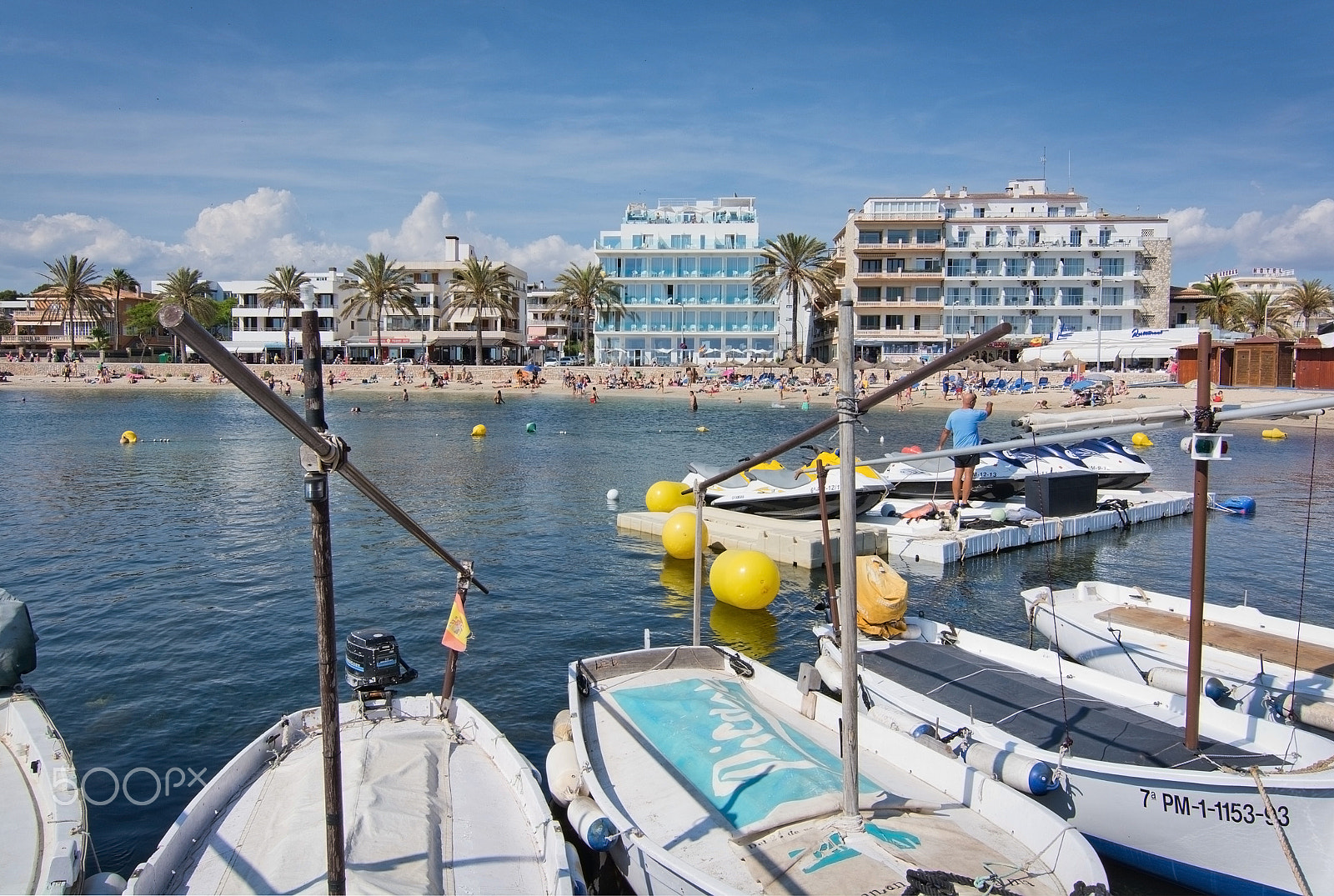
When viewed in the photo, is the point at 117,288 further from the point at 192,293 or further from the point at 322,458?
the point at 322,458

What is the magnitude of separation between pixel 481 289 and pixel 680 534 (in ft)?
250

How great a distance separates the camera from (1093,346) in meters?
72.2

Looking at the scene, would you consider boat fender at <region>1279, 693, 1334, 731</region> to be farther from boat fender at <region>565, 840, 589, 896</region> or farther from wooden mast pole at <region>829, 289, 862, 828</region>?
boat fender at <region>565, 840, 589, 896</region>

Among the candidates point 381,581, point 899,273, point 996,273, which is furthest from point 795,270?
point 381,581

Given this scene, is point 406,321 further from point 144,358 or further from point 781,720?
point 781,720

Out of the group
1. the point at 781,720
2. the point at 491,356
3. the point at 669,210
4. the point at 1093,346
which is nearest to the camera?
the point at 781,720

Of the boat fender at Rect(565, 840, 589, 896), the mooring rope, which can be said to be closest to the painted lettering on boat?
the boat fender at Rect(565, 840, 589, 896)

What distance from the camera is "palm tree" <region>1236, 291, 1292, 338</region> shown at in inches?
3487

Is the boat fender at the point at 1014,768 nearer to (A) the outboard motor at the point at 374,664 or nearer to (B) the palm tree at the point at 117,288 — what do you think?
(A) the outboard motor at the point at 374,664

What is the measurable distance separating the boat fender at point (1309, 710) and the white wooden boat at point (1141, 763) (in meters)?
0.50

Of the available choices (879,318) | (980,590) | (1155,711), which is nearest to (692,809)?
(1155,711)

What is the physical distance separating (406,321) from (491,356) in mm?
10837

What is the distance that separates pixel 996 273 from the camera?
8831 centimetres

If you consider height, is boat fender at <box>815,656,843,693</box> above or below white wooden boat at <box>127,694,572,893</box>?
below
